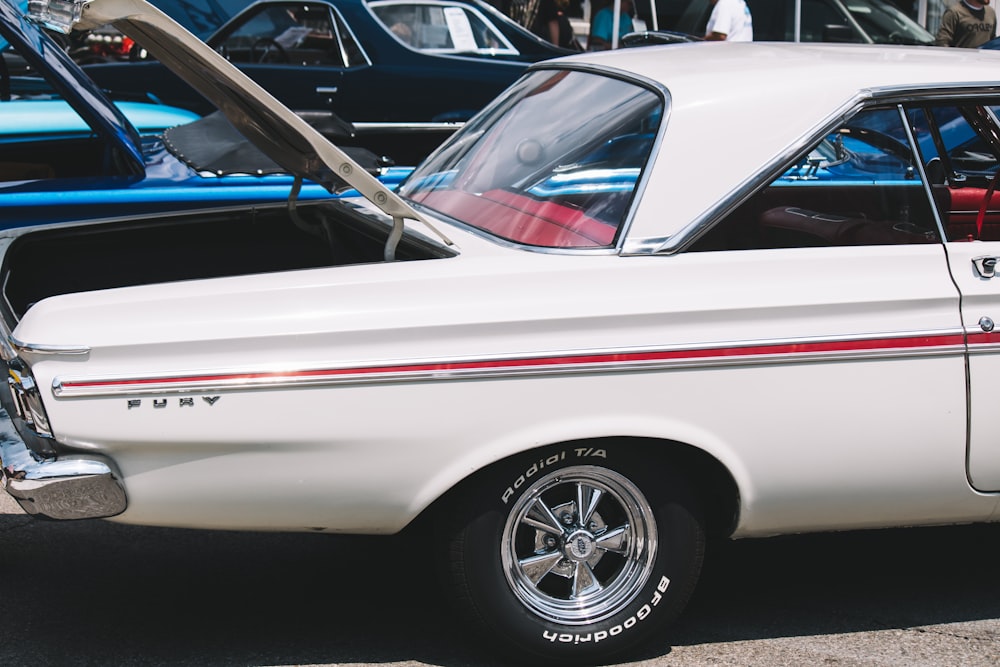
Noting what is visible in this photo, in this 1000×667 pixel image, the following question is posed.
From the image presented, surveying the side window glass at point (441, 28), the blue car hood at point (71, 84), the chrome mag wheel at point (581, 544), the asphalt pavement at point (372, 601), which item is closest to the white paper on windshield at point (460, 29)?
the side window glass at point (441, 28)

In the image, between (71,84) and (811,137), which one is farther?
(71,84)

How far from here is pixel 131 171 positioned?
5.47 m

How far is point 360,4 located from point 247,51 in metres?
0.86

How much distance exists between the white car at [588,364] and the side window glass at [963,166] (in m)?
0.04

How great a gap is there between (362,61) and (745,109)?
20.2ft

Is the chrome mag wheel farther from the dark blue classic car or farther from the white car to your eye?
the dark blue classic car

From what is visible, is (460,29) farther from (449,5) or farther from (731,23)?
(731,23)

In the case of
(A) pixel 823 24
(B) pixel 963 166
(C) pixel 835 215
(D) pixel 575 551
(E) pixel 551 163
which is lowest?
(D) pixel 575 551

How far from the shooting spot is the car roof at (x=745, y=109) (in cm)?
324

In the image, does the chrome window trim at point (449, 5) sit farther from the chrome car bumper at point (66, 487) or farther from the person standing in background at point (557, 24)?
the chrome car bumper at point (66, 487)

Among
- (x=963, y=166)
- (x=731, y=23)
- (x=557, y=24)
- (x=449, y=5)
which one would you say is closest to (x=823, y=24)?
(x=731, y=23)

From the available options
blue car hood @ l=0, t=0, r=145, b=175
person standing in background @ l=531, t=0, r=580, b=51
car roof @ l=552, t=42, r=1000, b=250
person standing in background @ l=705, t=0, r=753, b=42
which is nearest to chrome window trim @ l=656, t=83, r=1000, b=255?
car roof @ l=552, t=42, r=1000, b=250

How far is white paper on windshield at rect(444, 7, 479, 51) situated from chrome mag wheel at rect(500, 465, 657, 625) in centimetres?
675

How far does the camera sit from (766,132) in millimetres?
3322
